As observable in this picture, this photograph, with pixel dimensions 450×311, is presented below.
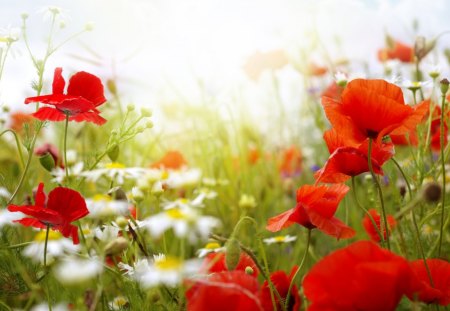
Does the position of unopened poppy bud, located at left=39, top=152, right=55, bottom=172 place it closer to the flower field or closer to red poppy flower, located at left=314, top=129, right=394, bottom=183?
the flower field

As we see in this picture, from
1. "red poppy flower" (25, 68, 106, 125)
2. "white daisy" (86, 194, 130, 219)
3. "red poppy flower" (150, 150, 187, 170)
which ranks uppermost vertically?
"red poppy flower" (25, 68, 106, 125)

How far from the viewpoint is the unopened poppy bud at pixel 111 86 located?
1451mm

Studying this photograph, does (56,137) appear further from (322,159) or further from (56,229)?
(56,229)

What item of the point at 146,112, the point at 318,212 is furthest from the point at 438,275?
the point at 146,112

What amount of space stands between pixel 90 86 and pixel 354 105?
1.14 feet

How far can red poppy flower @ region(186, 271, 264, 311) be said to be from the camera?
52 centimetres

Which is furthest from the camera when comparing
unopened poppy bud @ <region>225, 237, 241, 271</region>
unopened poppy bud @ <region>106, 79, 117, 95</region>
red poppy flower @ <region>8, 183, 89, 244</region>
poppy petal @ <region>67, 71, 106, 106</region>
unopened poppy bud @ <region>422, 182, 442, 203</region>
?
unopened poppy bud @ <region>106, 79, 117, 95</region>

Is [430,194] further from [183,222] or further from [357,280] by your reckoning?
[183,222]

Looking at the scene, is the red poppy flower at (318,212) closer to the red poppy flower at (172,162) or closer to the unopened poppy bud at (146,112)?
the unopened poppy bud at (146,112)

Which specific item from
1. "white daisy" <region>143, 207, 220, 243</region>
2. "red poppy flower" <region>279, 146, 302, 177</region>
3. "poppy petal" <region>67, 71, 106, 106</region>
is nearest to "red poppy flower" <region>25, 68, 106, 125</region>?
"poppy petal" <region>67, 71, 106, 106</region>

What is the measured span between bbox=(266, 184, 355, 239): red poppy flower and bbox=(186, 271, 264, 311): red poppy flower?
12cm

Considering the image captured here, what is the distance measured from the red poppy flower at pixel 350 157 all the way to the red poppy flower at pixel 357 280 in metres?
0.17

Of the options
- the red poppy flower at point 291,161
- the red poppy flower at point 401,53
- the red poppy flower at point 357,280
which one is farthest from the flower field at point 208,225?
the red poppy flower at point 291,161

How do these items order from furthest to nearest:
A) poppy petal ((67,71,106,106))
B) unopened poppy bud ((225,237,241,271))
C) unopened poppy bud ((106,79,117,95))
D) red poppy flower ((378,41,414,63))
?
red poppy flower ((378,41,414,63))
unopened poppy bud ((106,79,117,95))
poppy petal ((67,71,106,106))
unopened poppy bud ((225,237,241,271))
